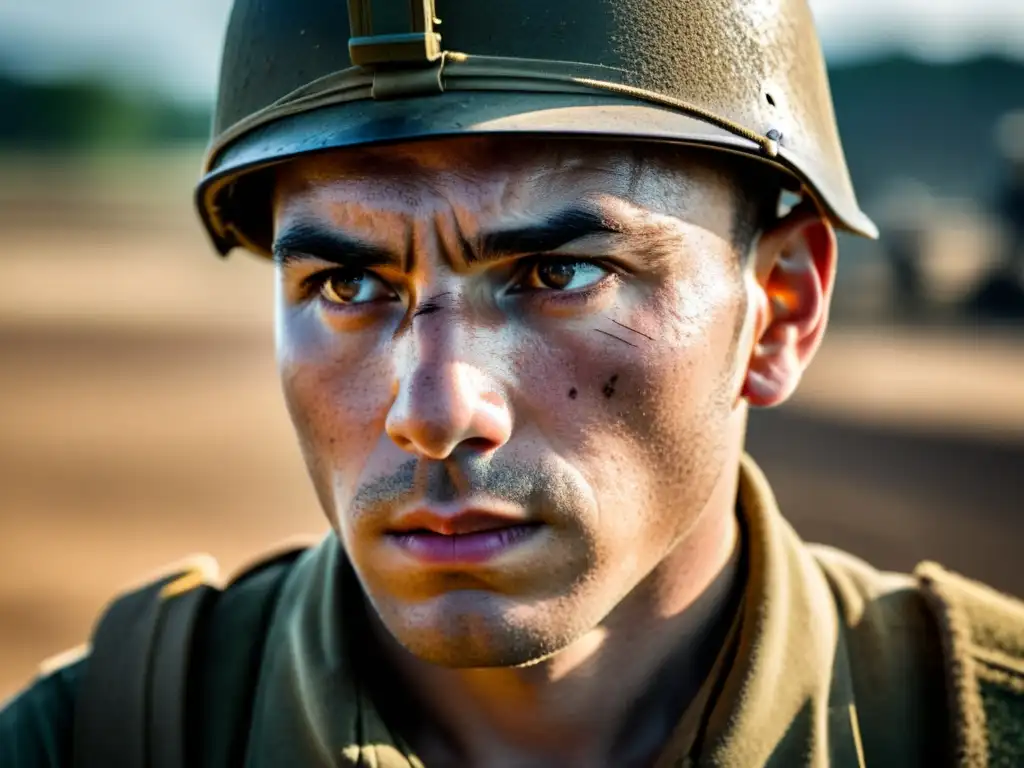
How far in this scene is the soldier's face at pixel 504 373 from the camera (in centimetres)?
227

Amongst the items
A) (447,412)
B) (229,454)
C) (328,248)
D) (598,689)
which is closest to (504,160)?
(328,248)

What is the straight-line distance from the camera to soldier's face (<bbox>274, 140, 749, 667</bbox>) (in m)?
2.27

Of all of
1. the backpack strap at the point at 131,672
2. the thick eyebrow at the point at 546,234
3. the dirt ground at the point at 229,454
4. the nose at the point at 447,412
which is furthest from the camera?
the dirt ground at the point at 229,454

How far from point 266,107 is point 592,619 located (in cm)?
121

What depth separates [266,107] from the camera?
2572 millimetres

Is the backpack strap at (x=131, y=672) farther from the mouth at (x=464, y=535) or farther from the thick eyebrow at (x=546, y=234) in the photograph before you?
the thick eyebrow at (x=546, y=234)

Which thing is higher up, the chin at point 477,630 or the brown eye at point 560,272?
the brown eye at point 560,272

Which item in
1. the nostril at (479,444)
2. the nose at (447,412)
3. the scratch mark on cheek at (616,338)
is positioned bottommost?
the nostril at (479,444)

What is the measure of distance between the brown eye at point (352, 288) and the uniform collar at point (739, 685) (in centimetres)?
61

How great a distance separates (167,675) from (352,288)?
36.3 inches

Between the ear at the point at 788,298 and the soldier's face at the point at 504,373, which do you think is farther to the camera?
the ear at the point at 788,298

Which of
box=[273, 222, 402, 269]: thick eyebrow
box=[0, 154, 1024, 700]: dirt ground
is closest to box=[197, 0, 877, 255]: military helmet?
box=[273, 222, 402, 269]: thick eyebrow

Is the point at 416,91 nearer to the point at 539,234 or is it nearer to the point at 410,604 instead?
the point at 539,234

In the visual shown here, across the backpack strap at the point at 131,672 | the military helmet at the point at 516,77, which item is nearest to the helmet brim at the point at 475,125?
the military helmet at the point at 516,77
